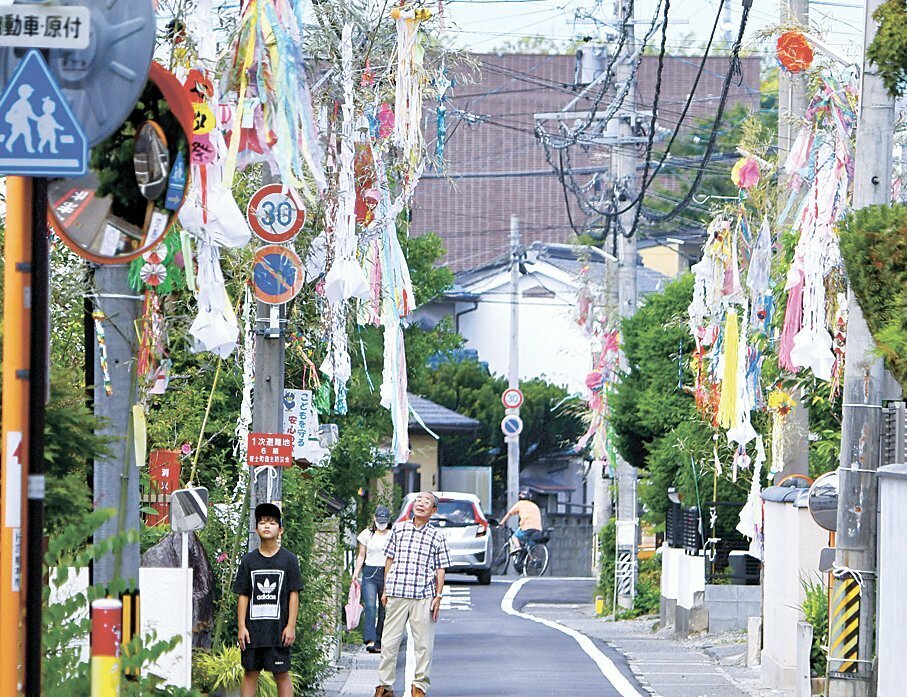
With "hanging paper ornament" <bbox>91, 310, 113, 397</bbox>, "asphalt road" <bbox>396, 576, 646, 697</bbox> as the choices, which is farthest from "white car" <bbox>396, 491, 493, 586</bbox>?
"hanging paper ornament" <bbox>91, 310, 113, 397</bbox>

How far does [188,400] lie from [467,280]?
45.6m

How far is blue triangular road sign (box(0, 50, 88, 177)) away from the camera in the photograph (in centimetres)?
543

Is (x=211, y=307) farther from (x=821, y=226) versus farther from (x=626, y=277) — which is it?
(x=626, y=277)

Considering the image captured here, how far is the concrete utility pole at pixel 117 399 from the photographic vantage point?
8.40 meters

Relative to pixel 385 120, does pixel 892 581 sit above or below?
below

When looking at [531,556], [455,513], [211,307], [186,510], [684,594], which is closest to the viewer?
[211,307]

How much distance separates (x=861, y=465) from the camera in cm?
1233

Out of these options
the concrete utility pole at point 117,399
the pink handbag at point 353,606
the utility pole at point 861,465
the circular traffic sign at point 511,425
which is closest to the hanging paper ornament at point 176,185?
the concrete utility pole at point 117,399

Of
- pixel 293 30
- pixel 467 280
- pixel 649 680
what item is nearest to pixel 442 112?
pixel 293 30

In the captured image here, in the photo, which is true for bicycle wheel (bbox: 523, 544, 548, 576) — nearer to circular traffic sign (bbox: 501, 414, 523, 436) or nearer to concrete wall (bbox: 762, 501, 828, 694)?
circular traffic sign (bbox: 501, 414, 523, 436)

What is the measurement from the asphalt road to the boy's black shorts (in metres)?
3.30

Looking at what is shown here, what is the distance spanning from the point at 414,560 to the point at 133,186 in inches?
323

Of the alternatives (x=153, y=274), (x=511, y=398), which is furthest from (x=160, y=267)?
(x=511, y=398)

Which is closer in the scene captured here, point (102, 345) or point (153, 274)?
point (102, 345)
